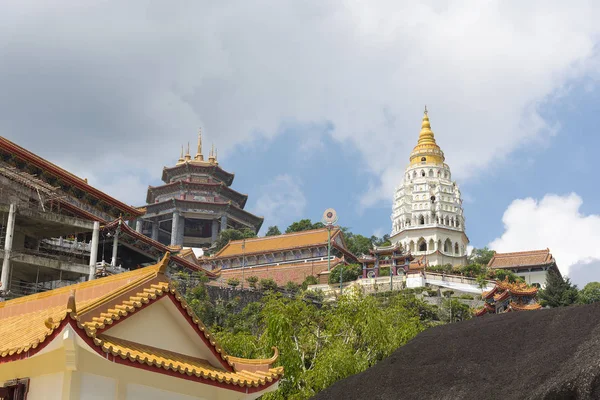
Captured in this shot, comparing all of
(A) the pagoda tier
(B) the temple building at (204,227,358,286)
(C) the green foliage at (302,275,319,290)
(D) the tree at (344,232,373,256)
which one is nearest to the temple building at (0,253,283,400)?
(C) the green foliage at (302,275,319,290)

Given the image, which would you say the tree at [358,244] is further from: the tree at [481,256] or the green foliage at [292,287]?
the green foliage at [292,287]

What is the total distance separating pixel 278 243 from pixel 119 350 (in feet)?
213

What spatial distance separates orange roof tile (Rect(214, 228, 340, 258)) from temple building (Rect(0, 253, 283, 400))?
195ft

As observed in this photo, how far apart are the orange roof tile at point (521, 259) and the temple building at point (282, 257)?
15592mm

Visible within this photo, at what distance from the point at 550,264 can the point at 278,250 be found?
26.2 m

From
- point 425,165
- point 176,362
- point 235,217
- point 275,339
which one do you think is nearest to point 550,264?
point 425,165

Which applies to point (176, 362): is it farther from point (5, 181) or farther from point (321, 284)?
point (321, 284)

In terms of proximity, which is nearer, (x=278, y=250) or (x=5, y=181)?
(x=5, y=181)

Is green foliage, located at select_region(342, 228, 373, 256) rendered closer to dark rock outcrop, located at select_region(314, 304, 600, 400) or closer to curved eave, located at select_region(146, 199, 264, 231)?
curved eave, located at select_region(146, 199, 264, 231)

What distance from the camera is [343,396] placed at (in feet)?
50.6

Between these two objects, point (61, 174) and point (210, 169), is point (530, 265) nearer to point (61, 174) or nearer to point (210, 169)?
point (210, 169)

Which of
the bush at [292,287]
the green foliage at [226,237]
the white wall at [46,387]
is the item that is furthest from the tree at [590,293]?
the white wall at [46,387]

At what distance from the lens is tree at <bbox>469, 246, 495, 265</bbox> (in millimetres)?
85613

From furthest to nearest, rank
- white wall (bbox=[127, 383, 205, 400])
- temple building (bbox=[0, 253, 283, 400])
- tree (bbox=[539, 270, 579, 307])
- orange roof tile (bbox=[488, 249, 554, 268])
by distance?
orange roof tile (bbox=[488, 249, 554, 268]), tree (bbox=[539, 270, 579, 307]), white wall (bbox=[127, 383, 205, 400]), temple building (bbox=[0, 253, 283, 400])
